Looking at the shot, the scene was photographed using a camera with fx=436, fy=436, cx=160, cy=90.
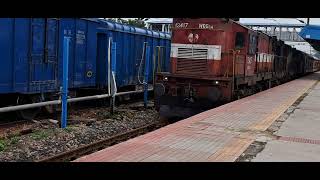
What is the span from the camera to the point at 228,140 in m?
7.79

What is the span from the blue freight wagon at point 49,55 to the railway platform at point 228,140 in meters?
4.30

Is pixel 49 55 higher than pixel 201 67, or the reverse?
pixel 49 55

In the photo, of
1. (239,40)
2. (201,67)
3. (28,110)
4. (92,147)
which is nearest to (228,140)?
(92,147)

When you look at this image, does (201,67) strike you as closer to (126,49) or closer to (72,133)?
(72,133)

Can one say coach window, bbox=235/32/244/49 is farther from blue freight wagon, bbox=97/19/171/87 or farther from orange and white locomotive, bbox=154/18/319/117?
blue freight wagon, bbox=97/19/171/87

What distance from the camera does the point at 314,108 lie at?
46.3 feet

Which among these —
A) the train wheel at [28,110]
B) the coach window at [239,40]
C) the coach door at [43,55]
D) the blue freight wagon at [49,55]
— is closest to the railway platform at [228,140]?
the coach window at [239,40]

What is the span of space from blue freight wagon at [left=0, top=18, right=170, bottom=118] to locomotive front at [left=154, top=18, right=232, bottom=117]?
302 centimetres

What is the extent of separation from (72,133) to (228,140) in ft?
14.5

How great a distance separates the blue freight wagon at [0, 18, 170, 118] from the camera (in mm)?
11266

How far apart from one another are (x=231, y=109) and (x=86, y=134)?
409 cm

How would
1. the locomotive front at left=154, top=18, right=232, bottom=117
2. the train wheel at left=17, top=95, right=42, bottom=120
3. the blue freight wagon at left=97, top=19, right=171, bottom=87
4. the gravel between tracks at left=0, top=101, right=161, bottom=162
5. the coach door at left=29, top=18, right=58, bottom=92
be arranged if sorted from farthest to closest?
1. the blue freight wagon at left=97, top=19, right=171, bottom=87
2. the locomotive front at left=154, top=18, right=232, bottom=117
3. the train wheel at left=17, top=95, right=42, bottom=120
4. the coach door at left=29, top=18, right=58, bottom=92
5. the gravel between tracks at left=0, top=101, right=161, bottom=162

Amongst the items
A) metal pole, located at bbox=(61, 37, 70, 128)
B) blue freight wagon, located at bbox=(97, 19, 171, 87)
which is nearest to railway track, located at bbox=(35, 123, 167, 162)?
metal pole, located at bbox=(61, 37, 70, 128)
